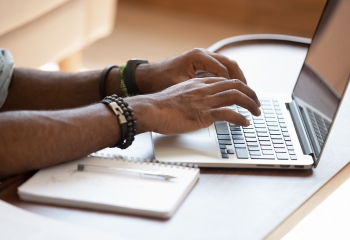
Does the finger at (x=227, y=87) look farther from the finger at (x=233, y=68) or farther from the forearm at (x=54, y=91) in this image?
the forearm at (x=54, y=91)

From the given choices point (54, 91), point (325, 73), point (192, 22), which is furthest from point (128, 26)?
point (325, 73)

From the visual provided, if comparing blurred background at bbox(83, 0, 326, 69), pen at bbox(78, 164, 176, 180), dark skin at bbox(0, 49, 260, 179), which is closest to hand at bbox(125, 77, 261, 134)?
dark skin at bbox(0, 49, 260, 179)

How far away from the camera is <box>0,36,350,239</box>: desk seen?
0.61 meters

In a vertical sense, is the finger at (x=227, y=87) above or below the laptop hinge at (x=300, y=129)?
above

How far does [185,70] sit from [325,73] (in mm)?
252

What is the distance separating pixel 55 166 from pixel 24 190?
70 millimetres

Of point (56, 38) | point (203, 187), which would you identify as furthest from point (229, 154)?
point (56, 38)

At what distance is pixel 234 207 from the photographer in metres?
0.66

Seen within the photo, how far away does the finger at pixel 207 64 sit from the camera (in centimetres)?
94

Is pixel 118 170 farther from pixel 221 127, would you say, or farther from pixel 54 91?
pixel 54 91

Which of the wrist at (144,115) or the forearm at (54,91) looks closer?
the wrist at (144,115)

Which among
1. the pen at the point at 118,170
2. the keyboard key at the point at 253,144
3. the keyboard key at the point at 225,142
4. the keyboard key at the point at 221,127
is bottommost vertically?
the pen at the point at 118,170

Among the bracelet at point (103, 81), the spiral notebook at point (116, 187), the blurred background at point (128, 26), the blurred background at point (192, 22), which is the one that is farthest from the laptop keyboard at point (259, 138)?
the blurred background at point (192, 22)

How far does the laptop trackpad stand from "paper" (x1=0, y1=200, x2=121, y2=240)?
206 millimetres
